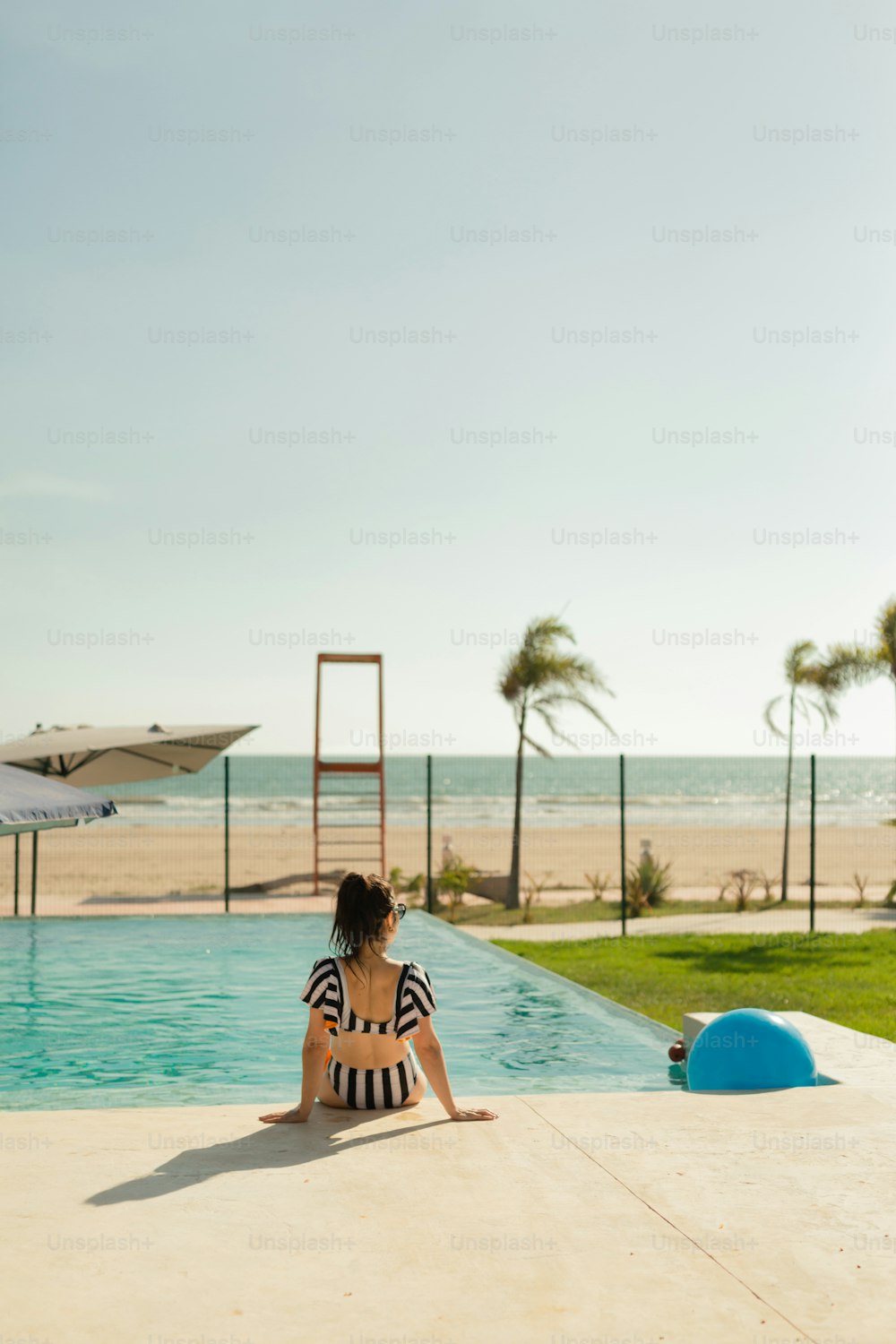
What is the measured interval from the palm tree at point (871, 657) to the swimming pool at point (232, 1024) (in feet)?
21.7

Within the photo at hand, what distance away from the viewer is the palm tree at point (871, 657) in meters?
14.4

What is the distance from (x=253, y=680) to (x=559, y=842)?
1615 cm

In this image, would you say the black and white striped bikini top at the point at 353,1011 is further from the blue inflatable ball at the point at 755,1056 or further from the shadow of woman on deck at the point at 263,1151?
the blue inflatable ball at the point at 755,1056

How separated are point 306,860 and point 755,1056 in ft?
73.8

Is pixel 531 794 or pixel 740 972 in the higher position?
pixel 740 972

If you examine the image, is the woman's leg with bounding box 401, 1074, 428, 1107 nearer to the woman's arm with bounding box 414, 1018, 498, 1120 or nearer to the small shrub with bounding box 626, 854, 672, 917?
the woman's arm with bounding box 414, 1018, 498, 1120

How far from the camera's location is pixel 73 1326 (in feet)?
8.15

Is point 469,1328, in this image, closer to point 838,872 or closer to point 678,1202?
point 678,1202

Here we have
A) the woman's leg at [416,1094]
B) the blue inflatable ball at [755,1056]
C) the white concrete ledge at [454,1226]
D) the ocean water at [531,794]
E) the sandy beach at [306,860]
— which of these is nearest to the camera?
the white concrete ledge at [454,1226]

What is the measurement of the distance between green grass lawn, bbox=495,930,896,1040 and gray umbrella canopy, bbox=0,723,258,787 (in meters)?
3.96

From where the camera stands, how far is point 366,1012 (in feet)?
14.3

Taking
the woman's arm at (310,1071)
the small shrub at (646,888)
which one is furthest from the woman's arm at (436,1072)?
the small shrub at (646,888)

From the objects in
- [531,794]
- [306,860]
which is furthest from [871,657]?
[531,794]

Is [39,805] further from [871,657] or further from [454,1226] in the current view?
[871,657]
